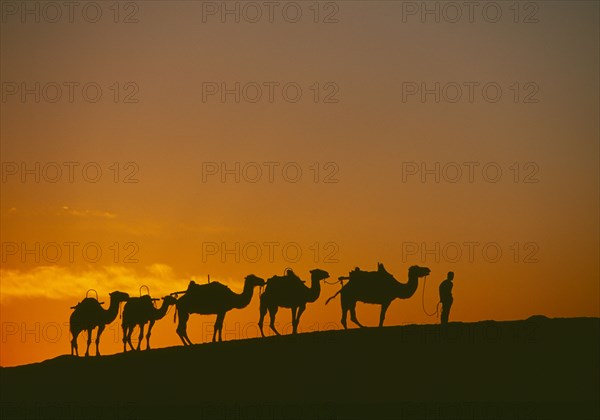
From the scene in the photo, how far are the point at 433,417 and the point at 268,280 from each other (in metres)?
9.12

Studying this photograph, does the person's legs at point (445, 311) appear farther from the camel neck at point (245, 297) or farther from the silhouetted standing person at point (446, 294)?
the camel neck at point (245, 297)

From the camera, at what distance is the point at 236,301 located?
37.3 meters

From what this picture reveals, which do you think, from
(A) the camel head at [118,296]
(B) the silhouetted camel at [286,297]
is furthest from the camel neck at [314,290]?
(A) the camel head at [118,296]

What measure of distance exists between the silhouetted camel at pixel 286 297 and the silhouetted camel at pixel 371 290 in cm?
97

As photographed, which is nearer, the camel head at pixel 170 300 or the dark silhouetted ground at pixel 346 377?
the dark silhouetted ground at pixel 346 377

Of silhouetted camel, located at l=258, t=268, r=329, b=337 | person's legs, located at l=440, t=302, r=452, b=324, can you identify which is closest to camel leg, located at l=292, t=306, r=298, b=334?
silhouetted camel, located at l=258, t=268, r=329, b=337

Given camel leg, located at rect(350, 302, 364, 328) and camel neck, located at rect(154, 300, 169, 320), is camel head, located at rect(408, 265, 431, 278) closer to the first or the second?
camel leg, located at rect(350, 302, 364, 328)

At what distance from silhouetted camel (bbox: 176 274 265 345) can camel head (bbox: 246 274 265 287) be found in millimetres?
494

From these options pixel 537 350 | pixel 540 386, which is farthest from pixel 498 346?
pixel 540 386

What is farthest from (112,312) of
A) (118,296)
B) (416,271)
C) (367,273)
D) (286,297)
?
(416,271)

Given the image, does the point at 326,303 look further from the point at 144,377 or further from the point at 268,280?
the point at 144,377

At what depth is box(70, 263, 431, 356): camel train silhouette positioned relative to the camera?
36.8 metres

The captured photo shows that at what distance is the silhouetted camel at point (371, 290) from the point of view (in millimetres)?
37062

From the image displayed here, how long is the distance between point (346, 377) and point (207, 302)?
574cm
